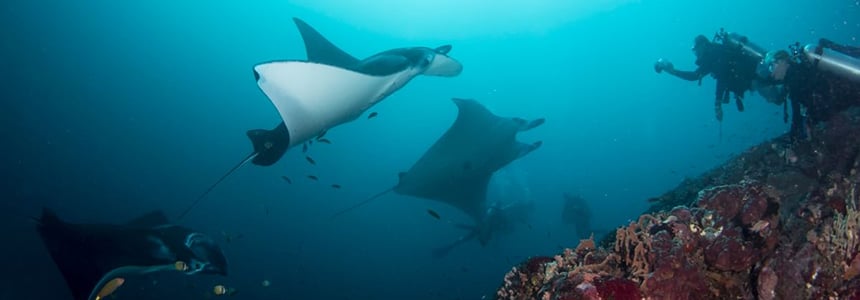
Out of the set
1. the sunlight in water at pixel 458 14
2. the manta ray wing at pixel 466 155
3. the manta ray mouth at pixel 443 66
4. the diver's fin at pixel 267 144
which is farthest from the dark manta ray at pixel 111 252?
the sunlight in water at pixel 458 14

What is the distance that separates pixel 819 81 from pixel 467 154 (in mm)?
7008

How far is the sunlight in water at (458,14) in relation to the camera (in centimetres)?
6091

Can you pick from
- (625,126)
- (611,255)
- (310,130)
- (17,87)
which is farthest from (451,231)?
(625,126)

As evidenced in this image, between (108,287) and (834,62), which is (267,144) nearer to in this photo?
(108,287)

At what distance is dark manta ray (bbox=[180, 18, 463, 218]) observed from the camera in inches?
221

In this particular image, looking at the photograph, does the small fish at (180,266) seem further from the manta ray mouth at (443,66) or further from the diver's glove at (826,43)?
the diver's glove at (826,43)

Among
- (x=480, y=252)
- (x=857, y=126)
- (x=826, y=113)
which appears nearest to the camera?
(x=857, y=126)

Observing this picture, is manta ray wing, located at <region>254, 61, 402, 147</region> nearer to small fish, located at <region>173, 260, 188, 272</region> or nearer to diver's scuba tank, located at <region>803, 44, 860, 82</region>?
small fish, located at <region>173, 260, 188, 272</region>

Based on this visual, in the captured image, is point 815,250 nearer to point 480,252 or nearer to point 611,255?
point 611,255

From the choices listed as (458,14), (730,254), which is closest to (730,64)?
(730,254)

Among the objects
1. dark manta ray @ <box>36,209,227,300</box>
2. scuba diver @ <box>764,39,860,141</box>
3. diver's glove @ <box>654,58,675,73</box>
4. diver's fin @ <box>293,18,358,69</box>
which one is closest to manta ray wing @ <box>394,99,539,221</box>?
diver's fin @ <box>293,18,358,69</box>

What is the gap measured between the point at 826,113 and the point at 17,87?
59827mm

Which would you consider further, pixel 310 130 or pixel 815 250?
pixel 310 130

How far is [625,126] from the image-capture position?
9469cm
